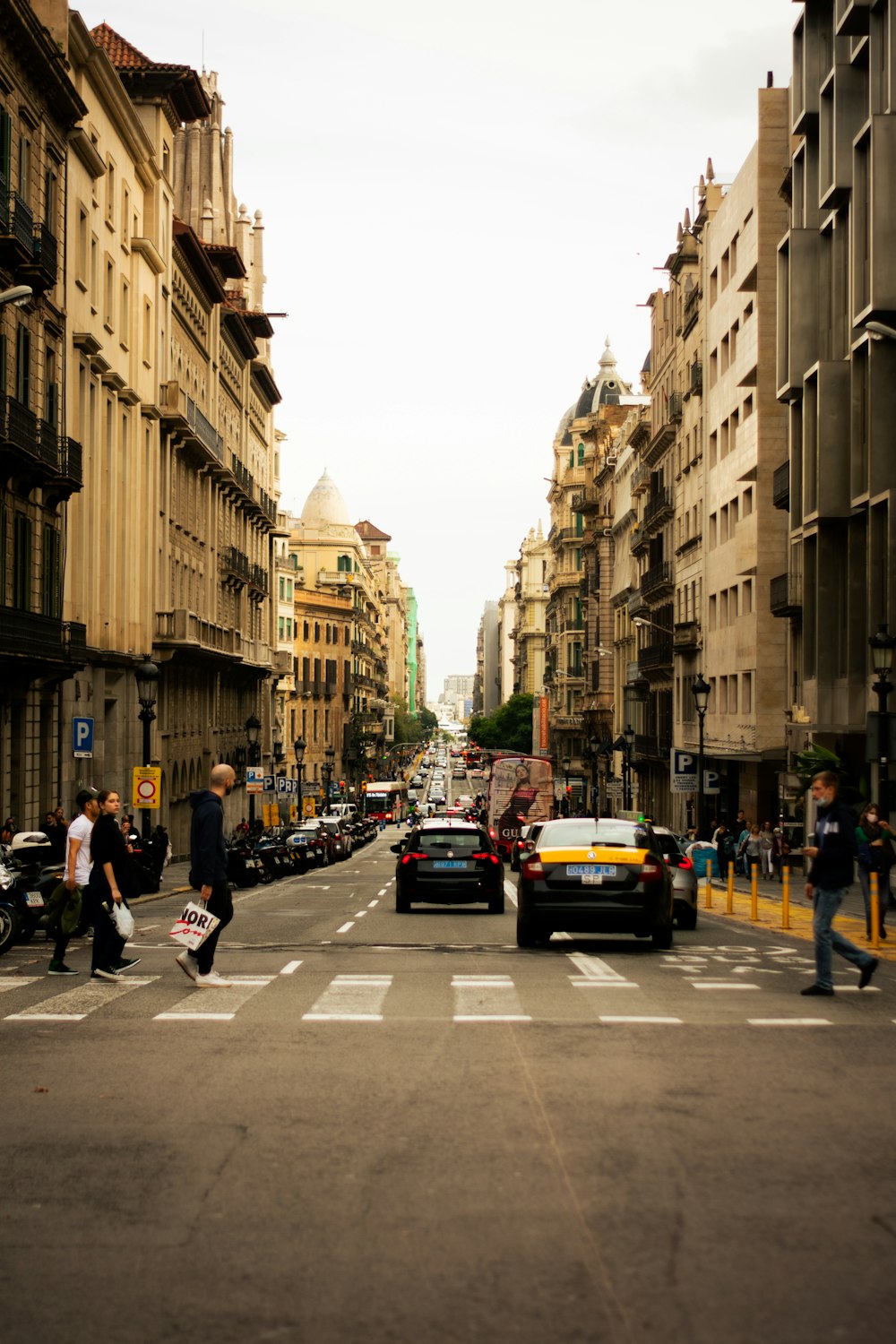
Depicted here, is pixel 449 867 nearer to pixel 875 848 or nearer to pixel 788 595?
pixel 875 848

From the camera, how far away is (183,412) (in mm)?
57031

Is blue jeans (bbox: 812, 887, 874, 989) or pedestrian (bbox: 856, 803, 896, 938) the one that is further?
pedestrian (bbox: 856, 803, 896, 938)

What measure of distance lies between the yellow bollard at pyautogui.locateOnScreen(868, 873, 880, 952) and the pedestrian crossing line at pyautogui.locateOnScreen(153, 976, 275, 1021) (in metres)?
7.80

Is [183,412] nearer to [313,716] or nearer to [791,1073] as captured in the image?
[791,1073]

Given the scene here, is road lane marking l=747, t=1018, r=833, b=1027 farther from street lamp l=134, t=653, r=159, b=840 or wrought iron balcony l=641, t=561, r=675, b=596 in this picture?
wrought iron balcony l=641, t=561, r=675, b=596

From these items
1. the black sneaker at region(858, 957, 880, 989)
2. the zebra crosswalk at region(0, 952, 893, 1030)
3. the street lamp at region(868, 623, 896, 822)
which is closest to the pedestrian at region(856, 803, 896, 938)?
the street lamp at region(868, 623, 896, 822)

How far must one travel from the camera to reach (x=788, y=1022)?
1196 centimetres

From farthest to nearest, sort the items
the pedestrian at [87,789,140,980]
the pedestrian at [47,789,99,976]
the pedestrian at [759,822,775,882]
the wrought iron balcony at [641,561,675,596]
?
the wrought iron balcony at [641,561,675,596], the pedestrian at [759,822,775,882], the pedestrian at [47,789,99,976], the pedestrian at [87,789,140,980]

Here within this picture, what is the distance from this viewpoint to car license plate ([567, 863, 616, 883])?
58.2ft

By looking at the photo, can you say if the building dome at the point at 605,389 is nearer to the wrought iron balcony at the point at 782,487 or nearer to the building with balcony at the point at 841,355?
the wrought iron balcony at the point at 782,487

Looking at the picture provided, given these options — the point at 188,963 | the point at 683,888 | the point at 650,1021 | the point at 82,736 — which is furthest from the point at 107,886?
the point at 82,736

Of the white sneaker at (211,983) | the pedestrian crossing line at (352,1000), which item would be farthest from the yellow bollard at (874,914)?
the white sneaker at (211,983)

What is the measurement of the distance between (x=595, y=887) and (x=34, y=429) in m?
21.8

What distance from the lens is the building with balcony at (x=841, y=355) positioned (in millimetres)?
33000
